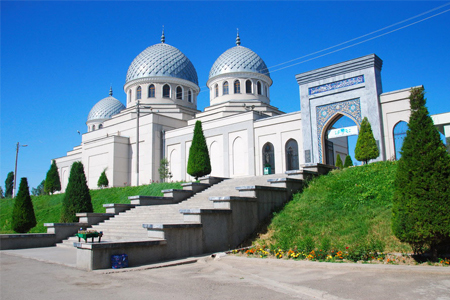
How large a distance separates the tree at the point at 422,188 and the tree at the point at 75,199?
1062cm

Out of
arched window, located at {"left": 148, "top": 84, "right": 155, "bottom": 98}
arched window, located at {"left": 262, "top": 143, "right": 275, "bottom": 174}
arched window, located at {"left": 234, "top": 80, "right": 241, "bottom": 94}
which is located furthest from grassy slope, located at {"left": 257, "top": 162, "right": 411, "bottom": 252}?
arched window, located at {"left": 148, "top": 84, "right": 155, "bottom": 98}

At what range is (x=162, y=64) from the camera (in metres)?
30.9

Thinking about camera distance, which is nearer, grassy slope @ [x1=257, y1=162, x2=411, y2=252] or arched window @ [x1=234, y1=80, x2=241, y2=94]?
grassy slope @ [x1=257, y1=162, x2=411, y2=252]

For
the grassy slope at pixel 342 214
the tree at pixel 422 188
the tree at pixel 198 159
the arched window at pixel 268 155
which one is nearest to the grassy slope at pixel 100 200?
the tree at pixel 198 159

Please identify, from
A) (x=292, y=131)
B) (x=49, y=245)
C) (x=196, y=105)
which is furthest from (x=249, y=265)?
(x=196, y=105)

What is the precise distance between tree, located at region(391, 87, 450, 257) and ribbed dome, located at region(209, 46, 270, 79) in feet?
76.8

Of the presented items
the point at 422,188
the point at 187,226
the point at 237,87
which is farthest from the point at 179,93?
the point at 422,188

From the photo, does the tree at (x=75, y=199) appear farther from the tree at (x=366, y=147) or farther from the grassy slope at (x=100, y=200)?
the tree at (x=366, y=147)

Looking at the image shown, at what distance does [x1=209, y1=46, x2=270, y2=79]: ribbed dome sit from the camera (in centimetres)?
2966

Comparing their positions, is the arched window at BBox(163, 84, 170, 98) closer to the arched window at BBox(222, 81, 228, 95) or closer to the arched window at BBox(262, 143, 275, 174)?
the arched window at BBox(222, 81, 228, 95)

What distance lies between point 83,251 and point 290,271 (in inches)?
147

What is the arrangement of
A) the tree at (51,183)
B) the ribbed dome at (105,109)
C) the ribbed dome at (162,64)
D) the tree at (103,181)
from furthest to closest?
the ribbed dome at (105,109)
the ribbed dome at (162,64)
the tree at (51,183)
the tree at (103,181)

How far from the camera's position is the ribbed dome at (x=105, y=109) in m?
40.0

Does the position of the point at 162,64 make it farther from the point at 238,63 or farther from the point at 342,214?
the point at 342,214
